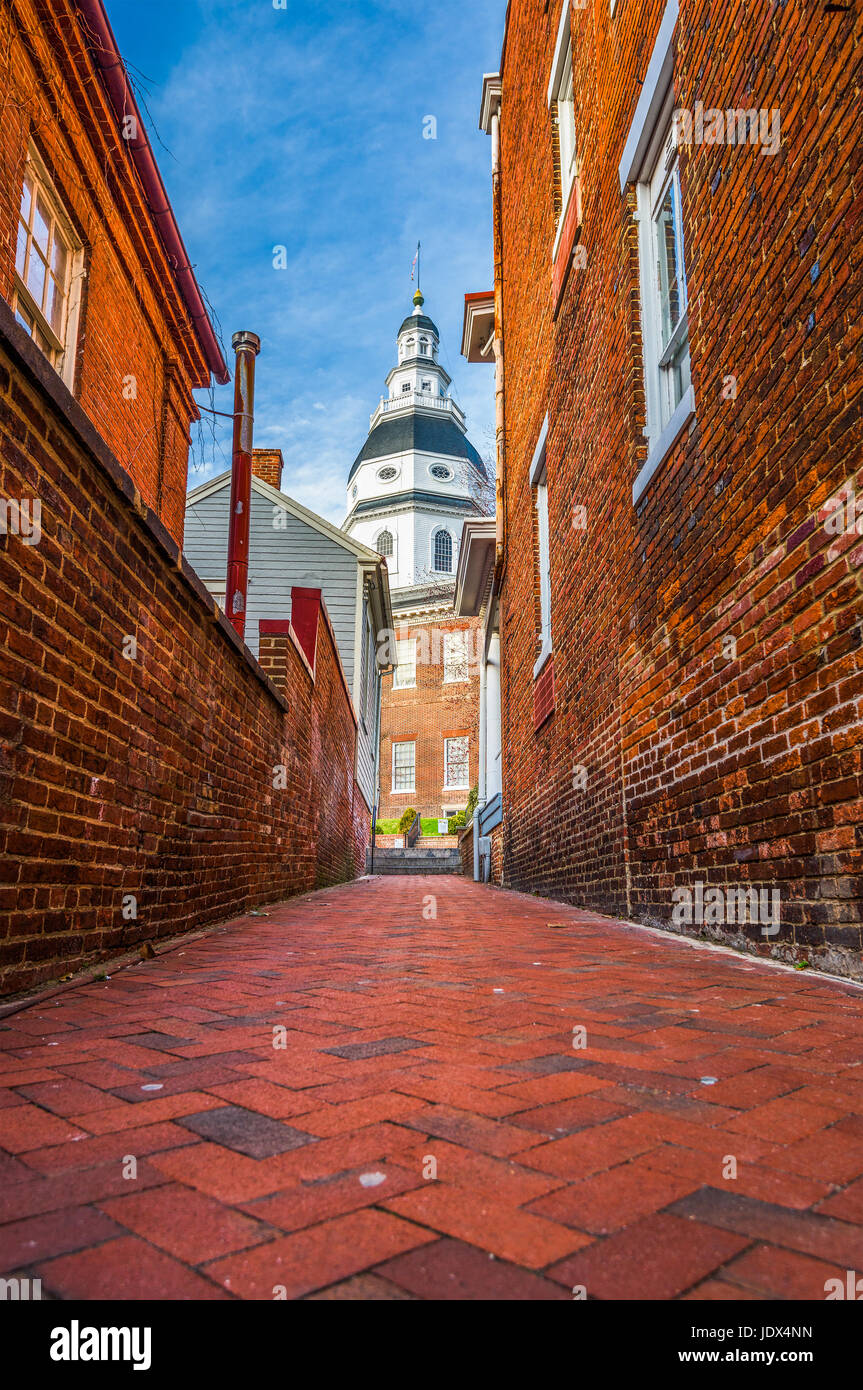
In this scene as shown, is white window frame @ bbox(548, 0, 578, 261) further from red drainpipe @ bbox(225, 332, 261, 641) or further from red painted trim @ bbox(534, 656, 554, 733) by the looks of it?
red drainpipe @ bbox(225, 332, 261, 641)

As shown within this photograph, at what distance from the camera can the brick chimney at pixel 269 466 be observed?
1631 centimetres

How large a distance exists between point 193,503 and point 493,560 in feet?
19.0

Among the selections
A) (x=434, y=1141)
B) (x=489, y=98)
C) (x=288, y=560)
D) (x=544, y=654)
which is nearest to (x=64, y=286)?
(x=544, y=654)

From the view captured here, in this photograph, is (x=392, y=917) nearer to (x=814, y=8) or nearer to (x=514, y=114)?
(x=814, y=8)

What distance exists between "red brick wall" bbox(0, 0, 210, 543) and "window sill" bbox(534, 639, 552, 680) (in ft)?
12.8

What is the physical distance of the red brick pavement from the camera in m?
0.93

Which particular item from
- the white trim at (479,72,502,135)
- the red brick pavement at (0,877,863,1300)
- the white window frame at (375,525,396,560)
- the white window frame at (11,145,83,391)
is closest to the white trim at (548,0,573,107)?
the white window frame at (11,145,83,391)

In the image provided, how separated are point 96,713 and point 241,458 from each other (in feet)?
24.8

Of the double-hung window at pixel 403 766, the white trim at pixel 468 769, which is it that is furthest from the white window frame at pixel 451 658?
the double-hung window at pixel 403 766

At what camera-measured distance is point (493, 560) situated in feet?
41.6

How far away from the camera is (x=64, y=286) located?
6188 mm

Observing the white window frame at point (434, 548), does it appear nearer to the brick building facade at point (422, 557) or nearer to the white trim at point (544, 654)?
the brick building facade at point (422, 557)

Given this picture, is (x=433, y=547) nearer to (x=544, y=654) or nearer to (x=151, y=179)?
(x=544, y=654)

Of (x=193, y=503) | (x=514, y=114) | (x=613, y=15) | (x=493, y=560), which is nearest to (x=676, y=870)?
(x=613, y=15)
